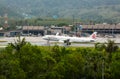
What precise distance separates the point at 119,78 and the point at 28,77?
9927mm

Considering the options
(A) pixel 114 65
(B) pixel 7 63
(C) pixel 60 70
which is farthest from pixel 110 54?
(B) pixel 7 63

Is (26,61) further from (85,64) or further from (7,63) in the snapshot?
(85,64)

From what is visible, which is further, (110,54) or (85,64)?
(110,54)

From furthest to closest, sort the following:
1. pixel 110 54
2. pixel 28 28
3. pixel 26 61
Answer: pixel 28 28
pixel 110 54
pixel 26 61

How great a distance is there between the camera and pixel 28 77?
43938mm

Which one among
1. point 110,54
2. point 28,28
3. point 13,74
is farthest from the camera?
point 28,28

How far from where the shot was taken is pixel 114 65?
47062mm

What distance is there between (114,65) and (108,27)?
11681 centimetres

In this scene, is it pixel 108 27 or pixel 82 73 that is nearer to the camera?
pixel 82 73

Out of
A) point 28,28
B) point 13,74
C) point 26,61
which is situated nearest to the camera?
point 13,74

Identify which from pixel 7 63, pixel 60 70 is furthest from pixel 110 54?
pixel 7 63

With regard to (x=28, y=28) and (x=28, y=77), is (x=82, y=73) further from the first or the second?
(x=28, y=28)

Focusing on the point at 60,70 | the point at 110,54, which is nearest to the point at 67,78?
the point at 60,70

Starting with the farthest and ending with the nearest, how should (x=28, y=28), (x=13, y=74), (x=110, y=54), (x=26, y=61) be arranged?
1. (x=28, y=28)
2. (x=110, y=54)
3. (x=26, y=61)
4. (x=13, y=74)
